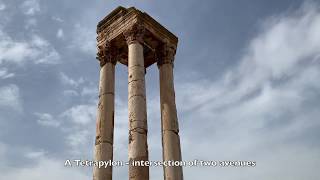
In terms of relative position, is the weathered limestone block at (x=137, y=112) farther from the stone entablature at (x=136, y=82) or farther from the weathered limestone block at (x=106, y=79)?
the weathered limestone block at (x=106, y=79)

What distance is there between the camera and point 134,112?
17.1m

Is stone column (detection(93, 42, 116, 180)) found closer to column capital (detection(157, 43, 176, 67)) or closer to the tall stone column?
the tall stone column

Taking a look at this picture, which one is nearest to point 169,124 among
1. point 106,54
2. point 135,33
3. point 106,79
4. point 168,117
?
point 168,117

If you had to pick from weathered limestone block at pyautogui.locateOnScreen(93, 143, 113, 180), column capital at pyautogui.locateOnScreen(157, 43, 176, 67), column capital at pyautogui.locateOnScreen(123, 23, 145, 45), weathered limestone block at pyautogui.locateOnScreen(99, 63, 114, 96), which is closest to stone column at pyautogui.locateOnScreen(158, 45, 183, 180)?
column capital at pyautogui.locateOnScreen(157, 43, 176, 67)

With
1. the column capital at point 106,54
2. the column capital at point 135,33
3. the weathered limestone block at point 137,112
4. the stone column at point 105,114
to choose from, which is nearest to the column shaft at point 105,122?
the stone column at point 105,114

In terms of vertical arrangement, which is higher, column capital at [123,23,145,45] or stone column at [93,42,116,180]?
column capital at [123,23,145,45]

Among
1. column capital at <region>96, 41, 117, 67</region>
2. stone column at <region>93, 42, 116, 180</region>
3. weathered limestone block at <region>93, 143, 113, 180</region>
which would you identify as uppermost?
column capital at <region>96, 41, 117, 67</region>

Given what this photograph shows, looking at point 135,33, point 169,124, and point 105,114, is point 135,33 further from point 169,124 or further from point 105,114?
point 169,124

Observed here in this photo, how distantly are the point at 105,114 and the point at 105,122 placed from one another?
442 mm

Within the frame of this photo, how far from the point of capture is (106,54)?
20531 mm

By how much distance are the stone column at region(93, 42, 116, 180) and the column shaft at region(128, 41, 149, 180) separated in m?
1.74

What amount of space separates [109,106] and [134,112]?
95.3 inches

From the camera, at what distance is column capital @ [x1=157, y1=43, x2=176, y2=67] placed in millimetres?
21031

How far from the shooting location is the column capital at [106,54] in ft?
67.3
